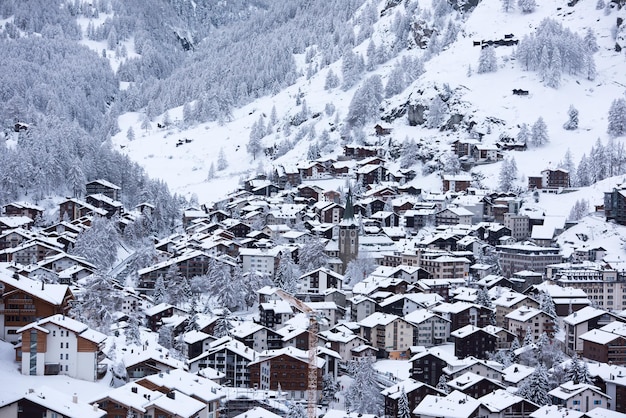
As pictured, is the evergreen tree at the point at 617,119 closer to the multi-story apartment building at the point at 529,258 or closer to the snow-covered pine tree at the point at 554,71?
the snow-covered pine tree at the point at 554,71

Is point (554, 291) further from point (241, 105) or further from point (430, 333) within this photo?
point (241, 105)

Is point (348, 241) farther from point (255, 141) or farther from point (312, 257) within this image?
point (255, 141)

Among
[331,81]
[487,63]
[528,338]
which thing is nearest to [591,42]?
[487,63]

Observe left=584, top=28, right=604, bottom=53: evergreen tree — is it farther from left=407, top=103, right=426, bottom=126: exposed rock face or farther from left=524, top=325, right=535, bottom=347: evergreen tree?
left=524, top=325, right=535, bottom=347: evergreen tree

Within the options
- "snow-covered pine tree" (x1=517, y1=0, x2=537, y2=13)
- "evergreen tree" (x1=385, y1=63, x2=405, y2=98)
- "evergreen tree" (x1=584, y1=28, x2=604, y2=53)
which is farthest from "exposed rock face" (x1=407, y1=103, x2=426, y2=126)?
"snow-covered pine tree" (x1=517, y1=0, x2=537, y2=13)

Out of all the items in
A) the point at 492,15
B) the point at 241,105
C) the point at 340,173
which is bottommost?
the point at 340,173

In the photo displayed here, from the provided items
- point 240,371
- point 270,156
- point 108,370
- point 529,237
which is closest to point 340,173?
point 270,156
